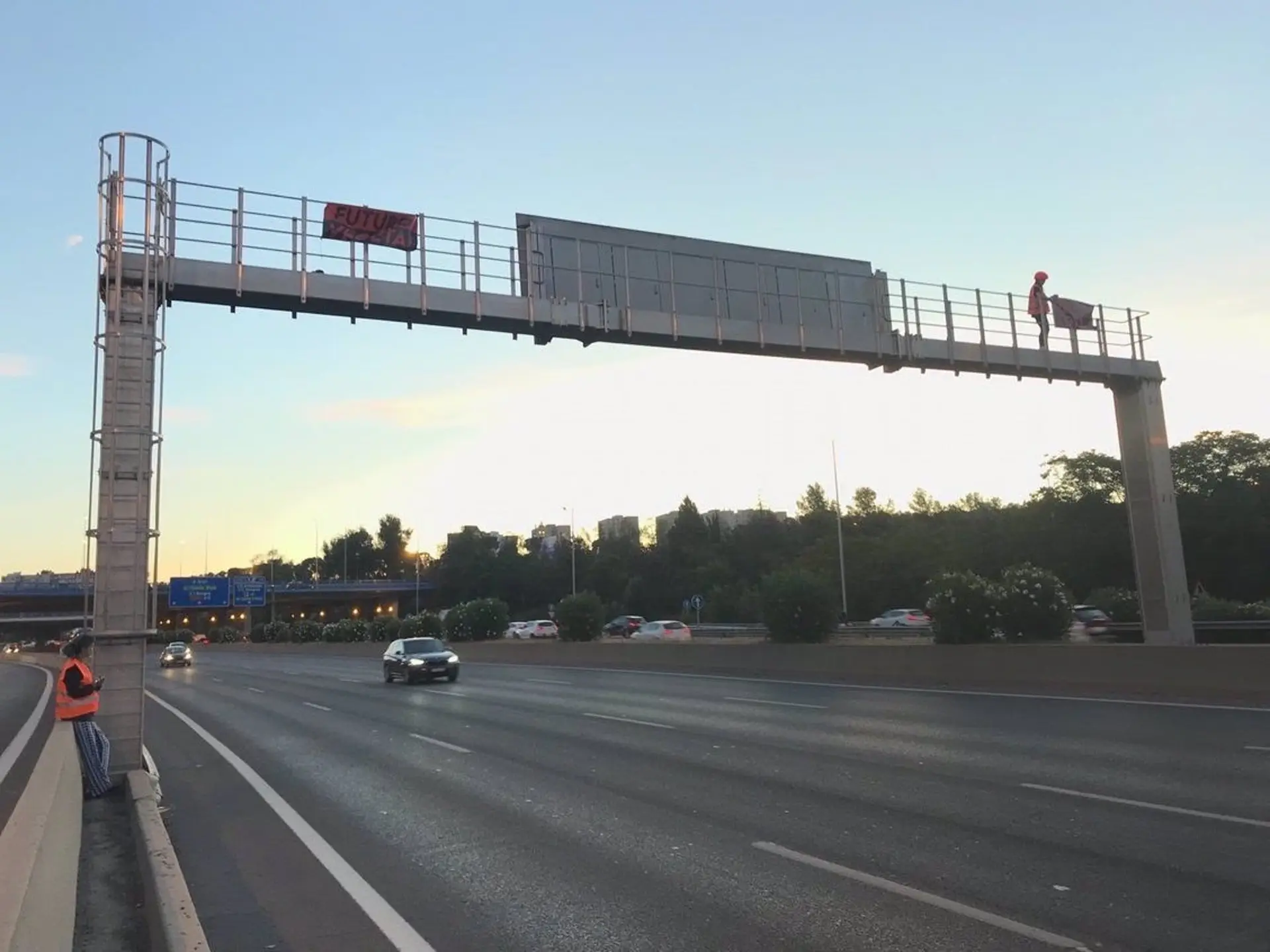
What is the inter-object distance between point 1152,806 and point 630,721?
9895mm

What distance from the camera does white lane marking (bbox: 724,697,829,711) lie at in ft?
60.0

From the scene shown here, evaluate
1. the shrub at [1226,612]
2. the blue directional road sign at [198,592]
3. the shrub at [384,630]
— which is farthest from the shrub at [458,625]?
the shrub at [1226,612]

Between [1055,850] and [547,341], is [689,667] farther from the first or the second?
[1055,850]

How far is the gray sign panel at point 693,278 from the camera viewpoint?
1980 cm

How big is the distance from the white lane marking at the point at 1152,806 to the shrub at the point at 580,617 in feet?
109

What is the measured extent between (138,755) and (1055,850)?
9998mm

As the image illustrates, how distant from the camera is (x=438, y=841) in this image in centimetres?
852

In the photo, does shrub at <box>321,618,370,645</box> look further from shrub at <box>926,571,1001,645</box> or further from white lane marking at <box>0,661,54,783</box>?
shrub at <box>926,571,1001,645</box>

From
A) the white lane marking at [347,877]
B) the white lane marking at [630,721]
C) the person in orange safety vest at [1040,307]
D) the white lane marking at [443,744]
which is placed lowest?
the white lane marking at [630,721]

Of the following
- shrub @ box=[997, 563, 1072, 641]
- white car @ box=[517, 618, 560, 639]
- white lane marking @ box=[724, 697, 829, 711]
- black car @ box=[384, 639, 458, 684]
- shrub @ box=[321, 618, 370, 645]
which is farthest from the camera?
shrub @ box=[321, 618, 370, 645]

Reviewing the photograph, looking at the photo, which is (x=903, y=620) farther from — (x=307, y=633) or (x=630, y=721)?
(x=307, y=633)

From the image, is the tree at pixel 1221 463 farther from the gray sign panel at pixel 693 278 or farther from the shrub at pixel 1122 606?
the gray sign panel at pixel 693 278

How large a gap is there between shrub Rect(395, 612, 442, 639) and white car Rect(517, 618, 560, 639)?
8884 mm

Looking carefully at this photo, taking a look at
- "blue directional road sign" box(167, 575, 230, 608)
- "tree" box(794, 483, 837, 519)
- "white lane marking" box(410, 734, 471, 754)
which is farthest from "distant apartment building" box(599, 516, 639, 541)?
"white lane marking" box(410, 734, 471, 754)
